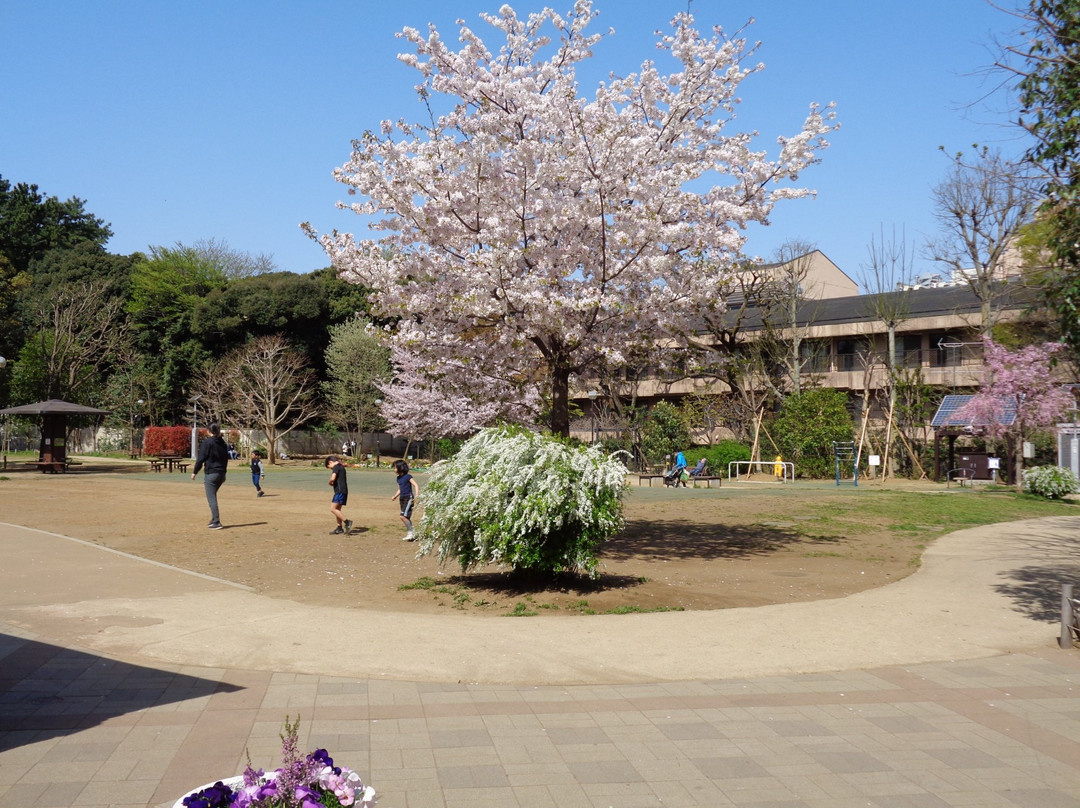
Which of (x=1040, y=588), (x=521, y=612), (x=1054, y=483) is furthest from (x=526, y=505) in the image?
(x=1054, y=483)

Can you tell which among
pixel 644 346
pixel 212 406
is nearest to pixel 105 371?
pixel 212 406

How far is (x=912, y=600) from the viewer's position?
10.4 meters

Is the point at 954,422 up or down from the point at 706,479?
up

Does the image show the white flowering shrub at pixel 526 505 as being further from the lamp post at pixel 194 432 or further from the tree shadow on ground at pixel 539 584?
the lamp post at pixel 194 432

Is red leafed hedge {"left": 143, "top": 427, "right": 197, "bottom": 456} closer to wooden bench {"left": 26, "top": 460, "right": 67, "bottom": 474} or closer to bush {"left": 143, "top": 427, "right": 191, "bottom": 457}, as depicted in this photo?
bush {"left": 143, "top": 427, "right": 191, "bottom": 457}

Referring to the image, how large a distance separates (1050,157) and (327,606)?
26.9ft

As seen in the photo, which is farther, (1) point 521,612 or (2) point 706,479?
(2) point 706,479

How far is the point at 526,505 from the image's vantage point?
9867mm

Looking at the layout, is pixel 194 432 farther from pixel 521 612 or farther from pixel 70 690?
pixel 70 690

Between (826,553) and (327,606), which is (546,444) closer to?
(327,606)

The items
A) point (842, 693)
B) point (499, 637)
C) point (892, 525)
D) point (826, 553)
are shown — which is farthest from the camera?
point (892, 525)

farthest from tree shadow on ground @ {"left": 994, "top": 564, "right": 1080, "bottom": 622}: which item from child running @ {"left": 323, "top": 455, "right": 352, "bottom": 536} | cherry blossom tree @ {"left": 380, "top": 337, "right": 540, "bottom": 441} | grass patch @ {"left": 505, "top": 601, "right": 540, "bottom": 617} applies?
child running @ {"left": 323, "top": 455, "right": 352, "bottom": 536}

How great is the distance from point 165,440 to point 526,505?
4240cm

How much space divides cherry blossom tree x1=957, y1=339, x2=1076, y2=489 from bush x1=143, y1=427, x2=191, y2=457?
120 feet
